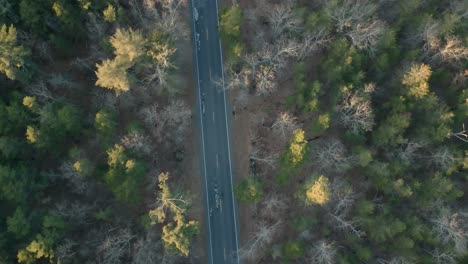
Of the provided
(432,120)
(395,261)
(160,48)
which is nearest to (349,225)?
(395,261)

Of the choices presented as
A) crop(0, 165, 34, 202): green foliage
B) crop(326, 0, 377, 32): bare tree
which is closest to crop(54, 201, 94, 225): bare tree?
crop(0, 165, 34, 202): green foliage

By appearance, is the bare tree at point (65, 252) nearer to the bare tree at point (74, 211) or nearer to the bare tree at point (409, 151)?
the bare tree at point (74, 211)

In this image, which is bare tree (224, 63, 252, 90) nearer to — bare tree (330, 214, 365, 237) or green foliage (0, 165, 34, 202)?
bare tree (330, 214, 365, 237)

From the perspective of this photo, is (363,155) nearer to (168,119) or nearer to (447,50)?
(447,50)

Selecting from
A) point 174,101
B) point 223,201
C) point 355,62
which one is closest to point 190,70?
point 174,101

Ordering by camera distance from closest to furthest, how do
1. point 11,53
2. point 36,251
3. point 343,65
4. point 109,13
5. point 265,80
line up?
point 11,53 → point 36,251 → point 109,13 → point 343,65 → point 265,80

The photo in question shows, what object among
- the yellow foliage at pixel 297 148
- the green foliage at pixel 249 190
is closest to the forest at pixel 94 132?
the green foliage at pixel 249 190
